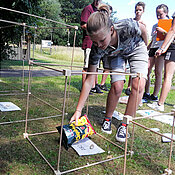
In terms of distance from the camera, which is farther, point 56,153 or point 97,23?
point 56,153

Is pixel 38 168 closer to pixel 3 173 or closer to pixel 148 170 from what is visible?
pixel 3 173

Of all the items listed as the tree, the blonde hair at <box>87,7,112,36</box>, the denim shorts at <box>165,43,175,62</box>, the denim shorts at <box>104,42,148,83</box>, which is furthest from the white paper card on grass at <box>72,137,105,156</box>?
the tree

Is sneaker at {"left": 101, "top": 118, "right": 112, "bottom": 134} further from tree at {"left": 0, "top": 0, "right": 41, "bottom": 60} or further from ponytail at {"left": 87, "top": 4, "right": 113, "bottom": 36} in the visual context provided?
tree at {"left": 0, "top": 0, "right": 41, "bottom": 60}

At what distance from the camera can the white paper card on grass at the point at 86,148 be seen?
142 cm

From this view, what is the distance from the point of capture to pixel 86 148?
4.88 feet

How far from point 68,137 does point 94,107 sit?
1228 mm

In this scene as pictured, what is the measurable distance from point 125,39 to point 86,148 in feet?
2.98

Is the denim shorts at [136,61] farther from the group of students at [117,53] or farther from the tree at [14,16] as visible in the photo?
the tree at [14,16]

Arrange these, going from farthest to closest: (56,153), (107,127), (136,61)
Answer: (107,127) < (136,61) < (56,153)

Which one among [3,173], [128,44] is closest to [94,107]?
[128,44]

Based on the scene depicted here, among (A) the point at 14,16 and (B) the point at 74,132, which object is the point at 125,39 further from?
(A) the point at 14,16

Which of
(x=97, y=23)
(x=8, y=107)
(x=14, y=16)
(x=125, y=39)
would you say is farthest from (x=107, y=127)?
(x=14, y=16)

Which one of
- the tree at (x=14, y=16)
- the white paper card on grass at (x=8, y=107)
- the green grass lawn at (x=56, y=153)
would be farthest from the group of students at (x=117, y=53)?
the tree at (x=14, y=16)

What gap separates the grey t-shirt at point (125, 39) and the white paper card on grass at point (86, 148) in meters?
0.66
